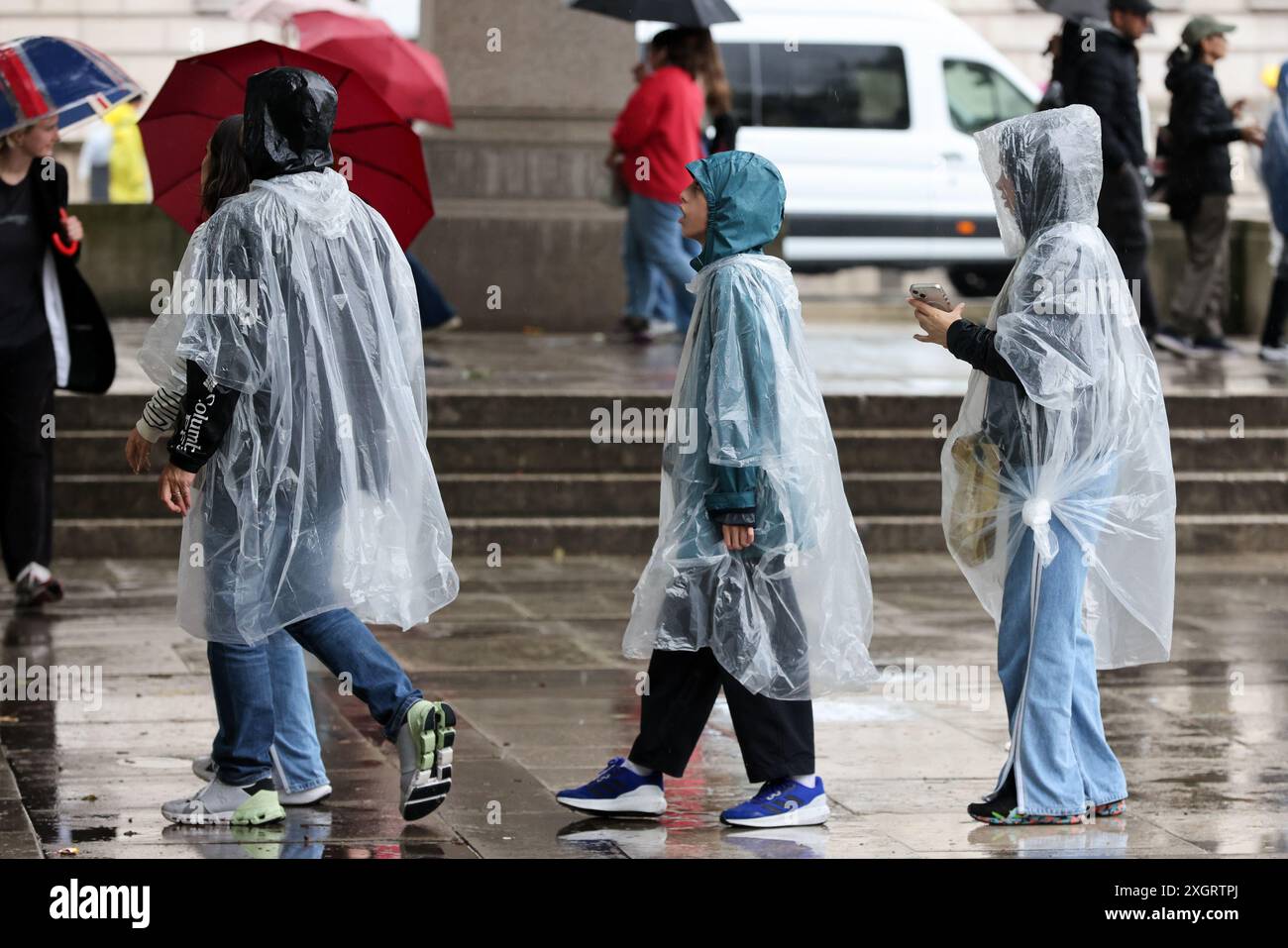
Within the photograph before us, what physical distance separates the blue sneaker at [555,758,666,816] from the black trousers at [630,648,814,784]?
44 mm

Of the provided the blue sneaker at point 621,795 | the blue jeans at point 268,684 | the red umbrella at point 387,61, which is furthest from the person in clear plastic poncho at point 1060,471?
the red umbrella at point 387,61

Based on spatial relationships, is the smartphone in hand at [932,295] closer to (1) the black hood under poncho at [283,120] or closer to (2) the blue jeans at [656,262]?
(1) the black hood under poncho at [283,120]

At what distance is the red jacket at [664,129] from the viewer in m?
12.8

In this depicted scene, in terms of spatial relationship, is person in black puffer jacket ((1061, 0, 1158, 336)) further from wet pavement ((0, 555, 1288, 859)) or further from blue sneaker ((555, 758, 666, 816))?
blue sneaker ((555, 758, 666, 816))

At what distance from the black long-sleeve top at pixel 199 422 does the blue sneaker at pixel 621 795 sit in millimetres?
1302

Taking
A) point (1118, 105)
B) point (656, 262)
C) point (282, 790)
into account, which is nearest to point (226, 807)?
point (282, 790)

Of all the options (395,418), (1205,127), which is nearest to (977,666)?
(395,418)

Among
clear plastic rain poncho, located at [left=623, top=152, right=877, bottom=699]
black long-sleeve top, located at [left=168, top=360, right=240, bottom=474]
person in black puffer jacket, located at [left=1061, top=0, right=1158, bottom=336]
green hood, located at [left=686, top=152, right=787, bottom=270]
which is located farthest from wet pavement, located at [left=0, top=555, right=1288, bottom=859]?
person in black puffer jacket, located at [left=1061, top=0, right=1158, bottom=336]

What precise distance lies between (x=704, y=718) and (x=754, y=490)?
639 millimetres

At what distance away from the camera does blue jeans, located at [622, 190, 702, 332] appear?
42.4 feet

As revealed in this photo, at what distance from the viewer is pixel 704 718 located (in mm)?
5625

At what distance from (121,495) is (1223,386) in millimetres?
5657
